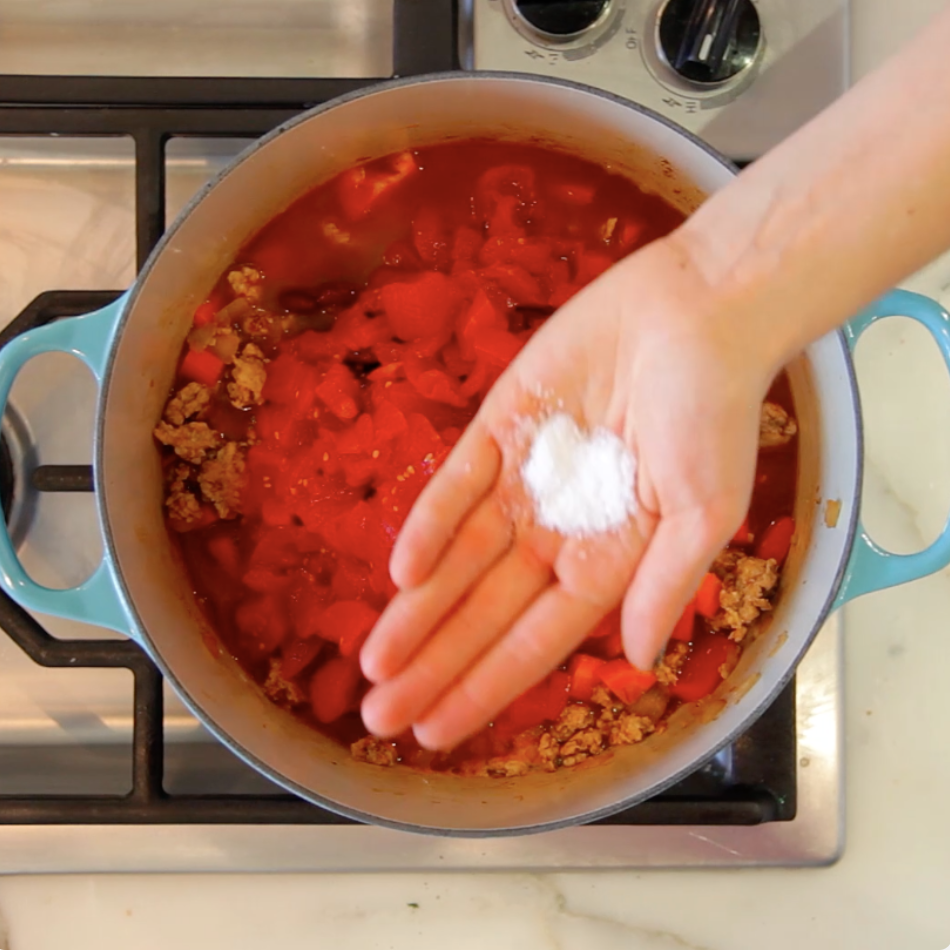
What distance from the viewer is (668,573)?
80cm

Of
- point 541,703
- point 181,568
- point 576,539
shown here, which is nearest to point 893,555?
point 576,539

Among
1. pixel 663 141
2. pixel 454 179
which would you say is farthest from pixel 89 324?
pixel 663 141

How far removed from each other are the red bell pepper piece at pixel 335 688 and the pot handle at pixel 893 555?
520mm

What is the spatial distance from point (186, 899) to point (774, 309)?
0.88 meters

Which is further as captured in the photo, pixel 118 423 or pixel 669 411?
pixel 118 423

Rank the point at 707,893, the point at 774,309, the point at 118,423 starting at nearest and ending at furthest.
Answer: the point at 774,309, the point at 118,423, the point at 707,893

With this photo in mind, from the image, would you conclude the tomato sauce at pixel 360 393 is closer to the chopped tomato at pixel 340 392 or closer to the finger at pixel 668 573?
the chopped tomato at pixel 340 392

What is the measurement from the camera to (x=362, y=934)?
102 centimetres

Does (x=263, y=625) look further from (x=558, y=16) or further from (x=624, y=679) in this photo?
(x=558, y=16)

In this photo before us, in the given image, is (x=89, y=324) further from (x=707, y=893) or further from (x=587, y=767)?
(x=707, y=893)

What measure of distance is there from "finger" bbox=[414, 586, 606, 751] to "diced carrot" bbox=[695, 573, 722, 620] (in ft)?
0.67

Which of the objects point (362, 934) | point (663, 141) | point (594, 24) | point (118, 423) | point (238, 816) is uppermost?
point (594, 24)

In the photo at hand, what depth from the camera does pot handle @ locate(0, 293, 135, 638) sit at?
84 centimetres

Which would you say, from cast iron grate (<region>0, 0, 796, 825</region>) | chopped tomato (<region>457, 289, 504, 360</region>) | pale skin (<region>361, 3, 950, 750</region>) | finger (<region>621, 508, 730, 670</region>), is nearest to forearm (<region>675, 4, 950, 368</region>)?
pale skin (<region>361, 3, 950, 750</region>)
